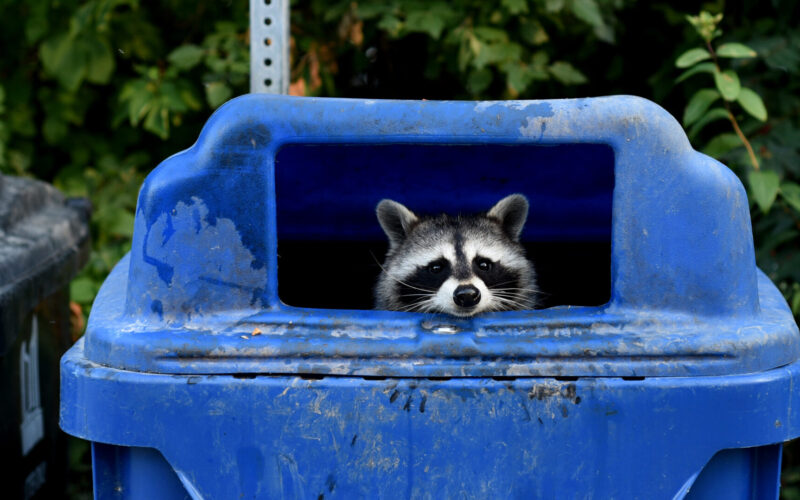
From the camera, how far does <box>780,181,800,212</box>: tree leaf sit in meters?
3.22

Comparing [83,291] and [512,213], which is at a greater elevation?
Result: [512,213]

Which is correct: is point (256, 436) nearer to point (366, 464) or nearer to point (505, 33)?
point (366, 464)

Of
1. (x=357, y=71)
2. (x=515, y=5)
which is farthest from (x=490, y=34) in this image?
(x=357, y=71)

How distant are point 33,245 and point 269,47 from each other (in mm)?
940

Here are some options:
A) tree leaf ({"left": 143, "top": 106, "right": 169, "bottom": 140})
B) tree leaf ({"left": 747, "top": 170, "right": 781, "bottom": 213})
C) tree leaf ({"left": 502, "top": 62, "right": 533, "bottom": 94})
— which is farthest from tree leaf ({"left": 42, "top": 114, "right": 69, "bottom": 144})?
tree leaf ({"left": 747, "top": 170, "right": 781, "bottom": 213})

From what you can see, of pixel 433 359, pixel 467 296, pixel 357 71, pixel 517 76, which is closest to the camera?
pixel 433 359

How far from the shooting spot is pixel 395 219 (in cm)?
269

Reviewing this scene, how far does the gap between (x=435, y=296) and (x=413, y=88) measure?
7.69 ft

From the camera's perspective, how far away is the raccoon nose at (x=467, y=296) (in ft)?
7.29

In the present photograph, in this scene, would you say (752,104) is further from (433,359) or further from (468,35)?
(433,359)

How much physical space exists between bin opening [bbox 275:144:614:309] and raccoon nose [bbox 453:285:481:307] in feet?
1.26

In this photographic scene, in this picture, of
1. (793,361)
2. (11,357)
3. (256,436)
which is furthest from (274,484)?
(11,357)

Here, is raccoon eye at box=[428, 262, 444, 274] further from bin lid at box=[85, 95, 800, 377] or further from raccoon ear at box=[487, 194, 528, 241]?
bin lid at box=[85, 95, 800, 377]

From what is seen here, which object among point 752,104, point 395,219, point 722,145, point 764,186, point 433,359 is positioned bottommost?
point 433,359
